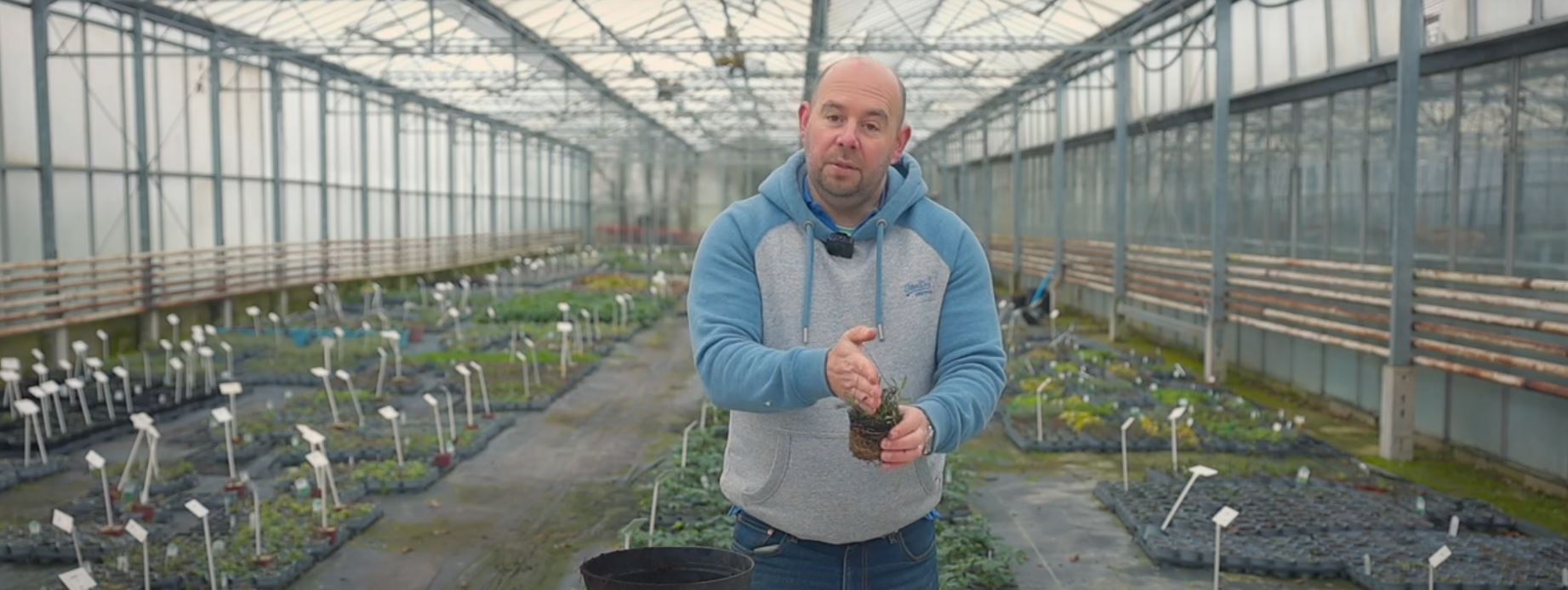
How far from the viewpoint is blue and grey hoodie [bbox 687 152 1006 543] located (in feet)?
8.51

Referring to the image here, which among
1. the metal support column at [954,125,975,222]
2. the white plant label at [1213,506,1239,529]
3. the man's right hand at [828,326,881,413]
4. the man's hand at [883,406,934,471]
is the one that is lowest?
the white plant label at [1213,506,1239,529]

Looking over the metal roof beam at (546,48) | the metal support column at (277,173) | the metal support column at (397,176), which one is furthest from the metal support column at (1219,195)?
the metal support column at (397,176)

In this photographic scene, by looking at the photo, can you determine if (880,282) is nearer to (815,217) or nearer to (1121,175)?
(815,217)

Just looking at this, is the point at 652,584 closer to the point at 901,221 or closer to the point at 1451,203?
the point at 901,221

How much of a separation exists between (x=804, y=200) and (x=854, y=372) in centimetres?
57

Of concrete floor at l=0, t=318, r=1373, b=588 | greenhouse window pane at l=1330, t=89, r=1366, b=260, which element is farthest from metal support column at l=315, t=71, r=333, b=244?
greenhouse window pane at l=1330, t=89, r=1366, b=260

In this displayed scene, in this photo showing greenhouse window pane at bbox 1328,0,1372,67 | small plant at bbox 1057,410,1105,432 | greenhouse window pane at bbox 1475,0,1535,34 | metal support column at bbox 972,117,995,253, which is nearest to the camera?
greenhouse window pane at bbox 1475,0,1535,34

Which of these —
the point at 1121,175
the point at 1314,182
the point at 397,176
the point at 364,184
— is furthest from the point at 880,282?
the point at 397,176

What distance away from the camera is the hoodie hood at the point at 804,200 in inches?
103

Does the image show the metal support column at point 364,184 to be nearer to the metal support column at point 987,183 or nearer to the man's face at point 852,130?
the metal support column at point 987,183

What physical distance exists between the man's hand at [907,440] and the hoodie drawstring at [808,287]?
0.35 meters

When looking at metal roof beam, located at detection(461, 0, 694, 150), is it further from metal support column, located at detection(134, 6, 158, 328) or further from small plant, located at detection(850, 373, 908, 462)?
small plant, located at detection(850, 373, 908, 462)

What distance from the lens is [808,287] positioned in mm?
2594

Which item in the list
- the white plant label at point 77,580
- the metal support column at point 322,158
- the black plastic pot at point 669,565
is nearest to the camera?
the black plastic pot at point 669,565
